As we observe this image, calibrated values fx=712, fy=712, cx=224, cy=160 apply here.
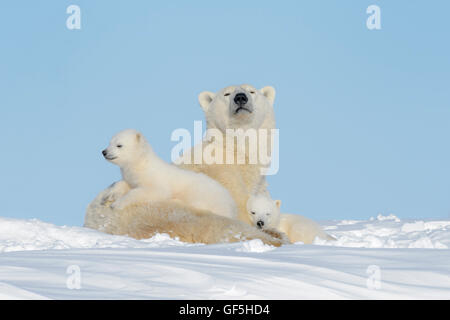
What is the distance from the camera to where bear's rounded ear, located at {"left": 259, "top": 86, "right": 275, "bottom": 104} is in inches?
329

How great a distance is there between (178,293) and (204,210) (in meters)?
3.21

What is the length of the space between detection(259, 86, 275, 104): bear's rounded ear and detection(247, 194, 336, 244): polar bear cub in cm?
147

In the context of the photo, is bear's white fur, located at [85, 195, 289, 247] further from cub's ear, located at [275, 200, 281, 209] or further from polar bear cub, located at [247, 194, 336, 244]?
cub's ear, located at [275, 200, 281, 209]

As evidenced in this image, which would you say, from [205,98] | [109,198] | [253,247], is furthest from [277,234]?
[205,98]

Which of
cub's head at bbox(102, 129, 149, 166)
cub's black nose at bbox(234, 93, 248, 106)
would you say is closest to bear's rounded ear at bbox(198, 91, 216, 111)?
cub's black nose at bbox(234, 93, 248, 106)

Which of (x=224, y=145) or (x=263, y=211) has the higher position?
(x=224, y=145)

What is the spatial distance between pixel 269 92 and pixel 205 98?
0.78 m

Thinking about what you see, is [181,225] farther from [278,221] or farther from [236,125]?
[236,125]

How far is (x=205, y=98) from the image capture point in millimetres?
8172

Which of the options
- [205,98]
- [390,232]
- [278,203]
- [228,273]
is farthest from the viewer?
[390,232]
